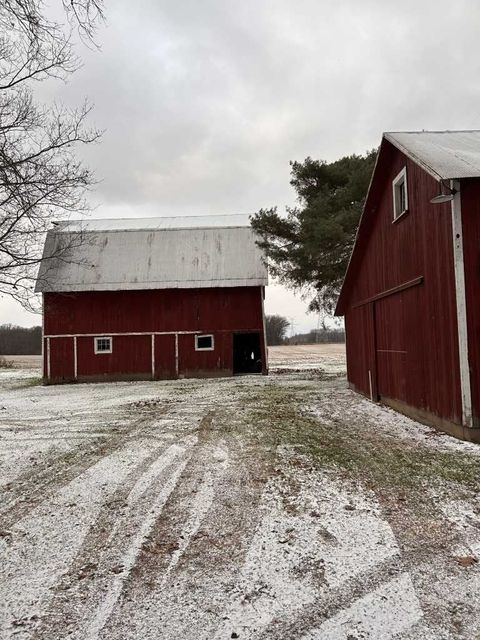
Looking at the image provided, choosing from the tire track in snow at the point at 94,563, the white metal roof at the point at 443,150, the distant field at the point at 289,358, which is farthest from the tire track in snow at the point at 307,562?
the distant field at the point at 289,358

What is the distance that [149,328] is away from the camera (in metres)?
22.7

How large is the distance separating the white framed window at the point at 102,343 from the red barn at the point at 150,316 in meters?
0.05

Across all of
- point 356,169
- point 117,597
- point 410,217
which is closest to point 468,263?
point 410,217

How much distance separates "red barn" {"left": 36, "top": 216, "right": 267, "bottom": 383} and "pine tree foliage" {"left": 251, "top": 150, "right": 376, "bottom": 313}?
10.0ft

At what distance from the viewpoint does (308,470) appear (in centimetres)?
554

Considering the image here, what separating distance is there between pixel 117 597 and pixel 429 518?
8.93ft

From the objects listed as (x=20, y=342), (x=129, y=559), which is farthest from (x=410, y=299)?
(x=20, y=342)

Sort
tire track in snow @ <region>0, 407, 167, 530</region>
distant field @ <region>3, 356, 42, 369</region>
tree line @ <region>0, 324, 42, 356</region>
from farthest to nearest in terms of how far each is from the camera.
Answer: tree line @ <region>0, 324, 42, 356</region>, distant field @ <region>3, 356, 42, 369</region>, tire track in snow @ <region>0, 407, 167, 530</region>

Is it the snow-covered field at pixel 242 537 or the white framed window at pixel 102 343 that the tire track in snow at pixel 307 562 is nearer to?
the snow-covered field at pixel 242 537

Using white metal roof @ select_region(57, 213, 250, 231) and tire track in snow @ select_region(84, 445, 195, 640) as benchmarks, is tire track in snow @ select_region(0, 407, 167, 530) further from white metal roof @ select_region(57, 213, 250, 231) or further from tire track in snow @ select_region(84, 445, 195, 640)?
white metal roof @ select_region(57, 213, 250, 231)

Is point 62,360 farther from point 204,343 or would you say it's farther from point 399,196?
point 399,196

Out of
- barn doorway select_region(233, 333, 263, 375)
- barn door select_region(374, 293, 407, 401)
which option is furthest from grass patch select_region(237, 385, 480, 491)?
barn doorway select_region(233, 333, 263, 375)

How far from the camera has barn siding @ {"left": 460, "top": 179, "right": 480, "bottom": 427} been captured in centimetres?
680

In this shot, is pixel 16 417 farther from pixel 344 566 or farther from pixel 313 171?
pixel 313 171
